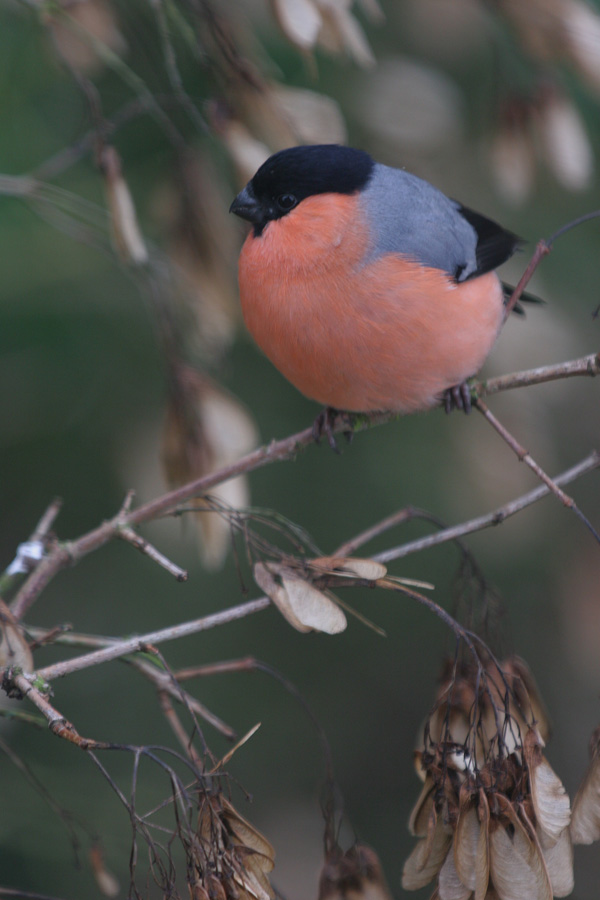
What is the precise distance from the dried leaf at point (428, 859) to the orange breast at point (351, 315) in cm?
86

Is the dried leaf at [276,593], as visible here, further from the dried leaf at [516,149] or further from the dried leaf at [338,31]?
the dried leaf at [516,149]

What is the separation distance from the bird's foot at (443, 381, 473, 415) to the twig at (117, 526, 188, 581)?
0.76 m

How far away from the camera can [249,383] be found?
2.55 meters

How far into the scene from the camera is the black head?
1.71m

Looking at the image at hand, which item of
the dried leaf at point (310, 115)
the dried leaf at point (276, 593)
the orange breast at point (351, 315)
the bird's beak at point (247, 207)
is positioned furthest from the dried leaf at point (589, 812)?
the bird's beak at point (247, 207)

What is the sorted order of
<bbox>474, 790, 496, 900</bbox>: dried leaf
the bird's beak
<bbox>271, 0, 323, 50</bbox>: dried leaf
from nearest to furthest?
<bbox>474, 790, 496, 900</bbox>: dried leaf, <bbox>271, 0, 323, 50</bbox>: dried leaf, the bird's beak

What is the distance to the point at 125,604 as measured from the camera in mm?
2539

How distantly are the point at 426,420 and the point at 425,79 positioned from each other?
0.95 meters

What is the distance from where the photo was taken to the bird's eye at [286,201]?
1770 mm

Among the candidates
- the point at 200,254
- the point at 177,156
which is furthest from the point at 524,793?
the point at 177,156

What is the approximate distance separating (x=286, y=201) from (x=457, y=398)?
1.79 ft

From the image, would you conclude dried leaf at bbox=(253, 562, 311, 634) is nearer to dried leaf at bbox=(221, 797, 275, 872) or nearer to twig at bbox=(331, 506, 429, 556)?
twig at bbox=(331, 506, 429, 556)

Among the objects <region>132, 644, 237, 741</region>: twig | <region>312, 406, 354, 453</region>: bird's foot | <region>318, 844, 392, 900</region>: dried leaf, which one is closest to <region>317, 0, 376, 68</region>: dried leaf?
<region>312, 406, 354, 453</region>: bird's foot

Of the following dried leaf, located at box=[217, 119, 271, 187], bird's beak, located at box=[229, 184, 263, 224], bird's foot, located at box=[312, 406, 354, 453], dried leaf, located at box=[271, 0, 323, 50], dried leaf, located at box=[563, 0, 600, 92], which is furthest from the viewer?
bird's foot, located at box=[312, 406, 354, 453]
